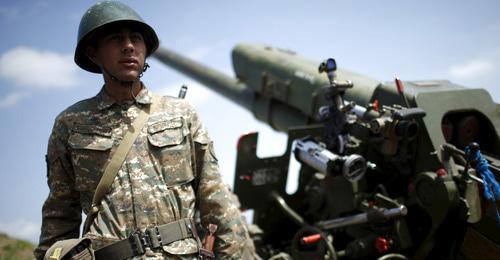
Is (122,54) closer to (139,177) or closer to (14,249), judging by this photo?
(139,177)

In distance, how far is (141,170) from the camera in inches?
98.9

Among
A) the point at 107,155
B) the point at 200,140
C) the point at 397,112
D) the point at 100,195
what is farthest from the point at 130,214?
the point at 397,112

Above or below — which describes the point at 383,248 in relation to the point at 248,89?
below

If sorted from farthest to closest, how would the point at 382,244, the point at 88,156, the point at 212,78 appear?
the point at 212,78
the point at 382,244
the point at 88,156

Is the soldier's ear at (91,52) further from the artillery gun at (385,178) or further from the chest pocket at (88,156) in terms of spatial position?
the artillery gun at (385,178)

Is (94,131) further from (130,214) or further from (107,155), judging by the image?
(130,214)

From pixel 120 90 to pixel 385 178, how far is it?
3.16 metres

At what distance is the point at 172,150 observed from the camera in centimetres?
258

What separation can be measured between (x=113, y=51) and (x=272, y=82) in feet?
17.6

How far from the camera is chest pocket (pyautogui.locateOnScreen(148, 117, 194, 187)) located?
8.39 feet

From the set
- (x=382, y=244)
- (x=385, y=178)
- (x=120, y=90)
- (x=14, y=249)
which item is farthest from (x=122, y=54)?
(x=14, y=249)

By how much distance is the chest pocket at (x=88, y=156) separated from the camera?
253cm

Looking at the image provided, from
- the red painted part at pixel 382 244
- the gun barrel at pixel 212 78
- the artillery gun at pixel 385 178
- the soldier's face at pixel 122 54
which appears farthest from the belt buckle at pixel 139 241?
the gun barrel at pixel 212 78

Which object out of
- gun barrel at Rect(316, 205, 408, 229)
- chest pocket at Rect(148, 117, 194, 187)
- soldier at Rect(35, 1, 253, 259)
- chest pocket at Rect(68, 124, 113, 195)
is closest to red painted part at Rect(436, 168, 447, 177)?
gun barrel at Rect(316, 205, 408, 229)
